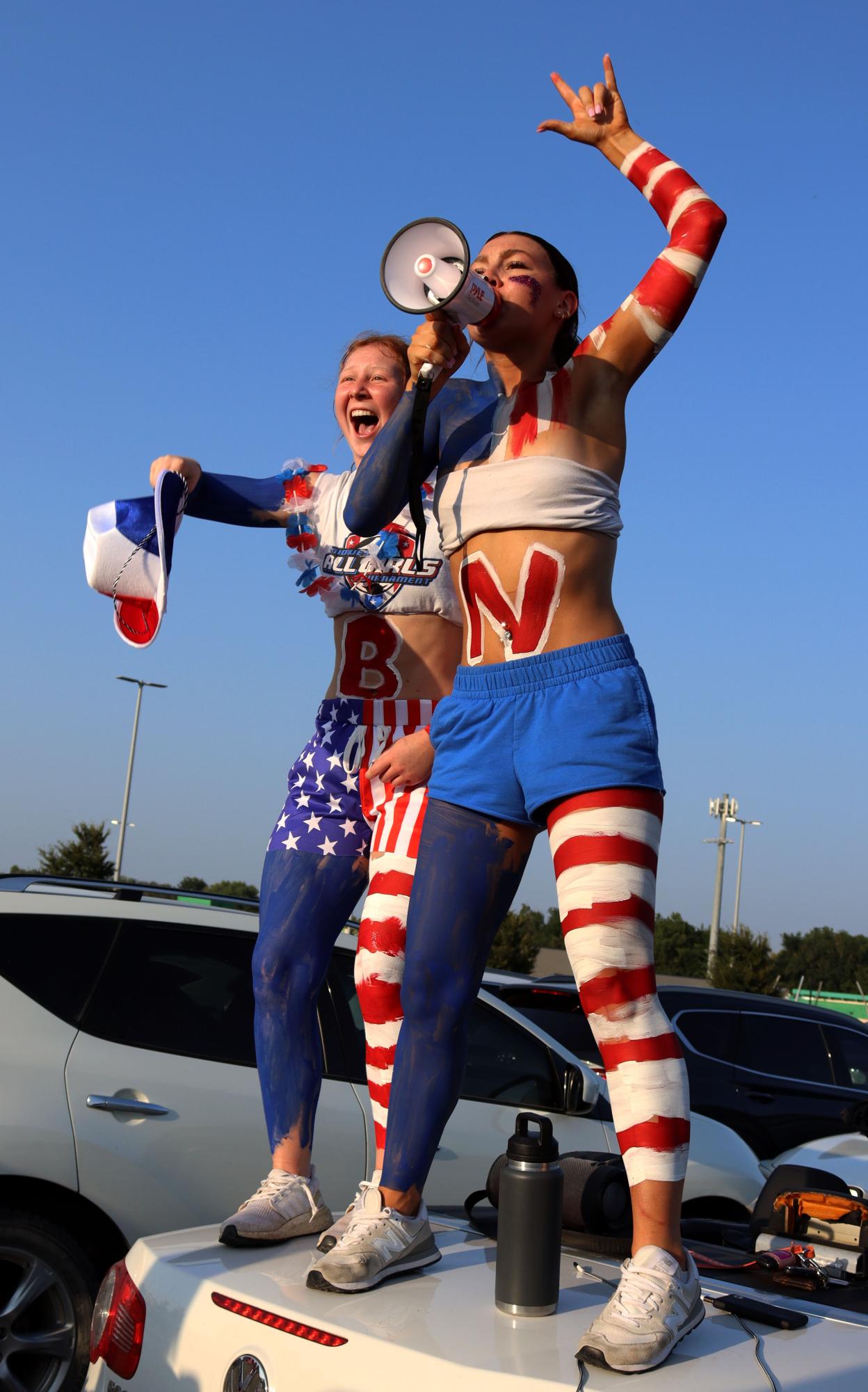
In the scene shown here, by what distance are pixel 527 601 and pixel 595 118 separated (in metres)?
1.19

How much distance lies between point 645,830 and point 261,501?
1706 mm

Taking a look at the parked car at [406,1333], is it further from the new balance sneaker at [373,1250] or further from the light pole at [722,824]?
the light pole at [722,824]

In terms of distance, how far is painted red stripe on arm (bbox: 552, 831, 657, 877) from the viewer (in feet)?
8.88

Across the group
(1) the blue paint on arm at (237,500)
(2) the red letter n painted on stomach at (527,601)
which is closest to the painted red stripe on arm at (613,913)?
(2) the red letter n painted on stomach at (527,601)

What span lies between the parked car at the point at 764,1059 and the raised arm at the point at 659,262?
6348mm

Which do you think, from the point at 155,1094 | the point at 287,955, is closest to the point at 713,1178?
the point at 155,1094

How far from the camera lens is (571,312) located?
10.5 ft

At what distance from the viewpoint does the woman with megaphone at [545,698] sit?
268 cm

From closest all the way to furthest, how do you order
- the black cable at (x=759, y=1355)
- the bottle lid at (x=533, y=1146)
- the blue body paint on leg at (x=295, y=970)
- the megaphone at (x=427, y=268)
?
the black cable at (x=759, y=1355), the bottle lid at (x=533, y=1146), the megaphone at (x=427, y=268), the blue body paint on leg at (x=295, y=970)

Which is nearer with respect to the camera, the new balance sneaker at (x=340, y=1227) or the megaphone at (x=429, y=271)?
the megaphone at (x=429, y=271)

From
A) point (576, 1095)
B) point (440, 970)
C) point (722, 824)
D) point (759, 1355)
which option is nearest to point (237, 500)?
point (440, 970)

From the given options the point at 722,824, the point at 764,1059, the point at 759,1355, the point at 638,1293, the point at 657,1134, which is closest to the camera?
the point at 759,1355

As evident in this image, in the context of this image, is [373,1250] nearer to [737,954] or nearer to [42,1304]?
[42,1304]

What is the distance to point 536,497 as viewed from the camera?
9.70 ft
